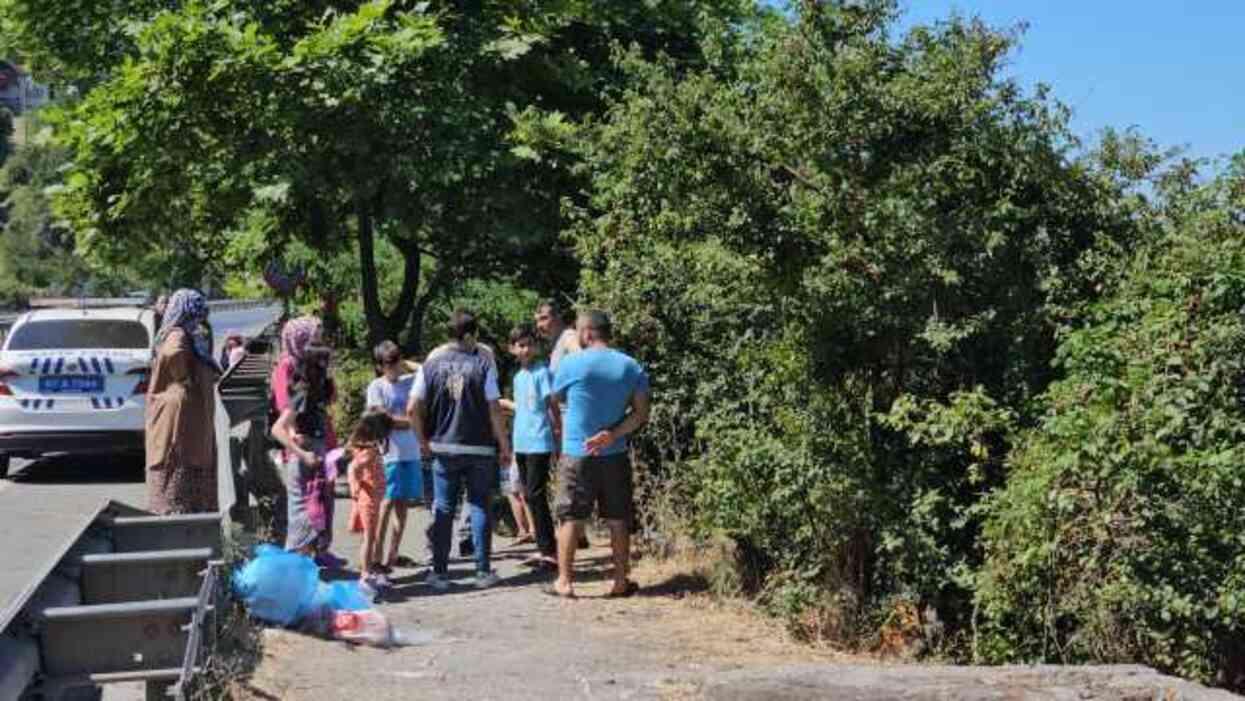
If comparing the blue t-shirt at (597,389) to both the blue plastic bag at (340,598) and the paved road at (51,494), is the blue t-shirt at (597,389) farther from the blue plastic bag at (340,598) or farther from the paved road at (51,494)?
the paved road at (51,494)

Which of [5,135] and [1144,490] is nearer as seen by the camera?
[1144,490]

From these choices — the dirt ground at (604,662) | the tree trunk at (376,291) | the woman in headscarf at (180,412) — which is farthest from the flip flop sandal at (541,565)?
the tree trunk at (376,291)

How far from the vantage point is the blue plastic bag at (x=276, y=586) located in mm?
7230

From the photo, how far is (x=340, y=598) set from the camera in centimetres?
757

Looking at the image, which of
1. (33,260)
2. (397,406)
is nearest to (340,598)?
(397,406)

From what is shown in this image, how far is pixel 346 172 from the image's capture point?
11367 millimetres

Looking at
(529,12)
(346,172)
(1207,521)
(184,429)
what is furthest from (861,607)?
(529,12)

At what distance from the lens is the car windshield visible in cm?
1467

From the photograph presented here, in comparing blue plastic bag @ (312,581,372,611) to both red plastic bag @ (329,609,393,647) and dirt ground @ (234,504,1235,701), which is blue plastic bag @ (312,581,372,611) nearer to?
red plastic bag @ (329,609,393,647)

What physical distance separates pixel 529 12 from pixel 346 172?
220cm

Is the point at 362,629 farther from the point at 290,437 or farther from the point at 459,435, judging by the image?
the point at 459,435

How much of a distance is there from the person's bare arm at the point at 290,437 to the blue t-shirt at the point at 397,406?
849 mm

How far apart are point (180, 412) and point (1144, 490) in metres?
4.98

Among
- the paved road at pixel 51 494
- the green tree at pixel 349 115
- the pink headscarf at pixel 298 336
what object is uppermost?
the green tree at pixel 349 115
